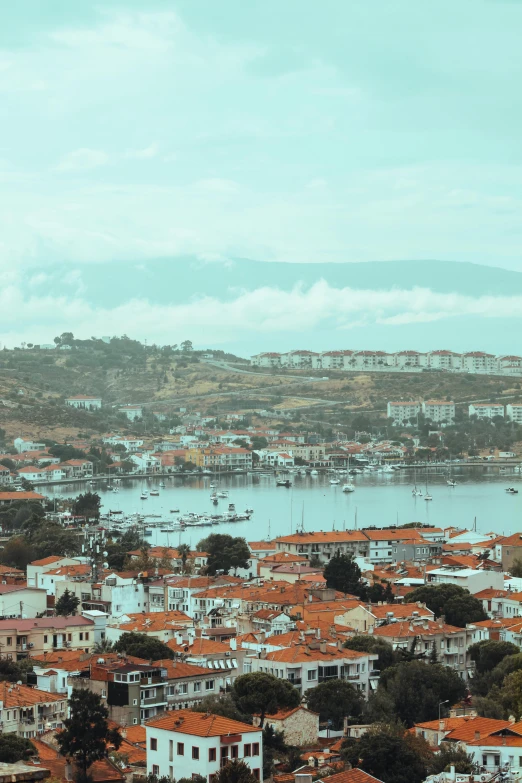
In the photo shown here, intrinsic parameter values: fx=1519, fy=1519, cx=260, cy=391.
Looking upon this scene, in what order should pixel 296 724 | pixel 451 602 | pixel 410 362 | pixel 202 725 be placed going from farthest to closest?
pixel 410 362, pixel 451 602, pixel 296 724, pixel 202 725

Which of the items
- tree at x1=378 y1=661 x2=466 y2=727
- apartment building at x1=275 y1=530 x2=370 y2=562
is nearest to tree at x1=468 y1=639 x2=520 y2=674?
tree at x1=378 y1=661 x2=466 y2=727

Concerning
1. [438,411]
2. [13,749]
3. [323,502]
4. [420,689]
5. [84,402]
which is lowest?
[323,502]

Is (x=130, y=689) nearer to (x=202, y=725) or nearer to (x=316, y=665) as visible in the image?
(x=316, y=665)

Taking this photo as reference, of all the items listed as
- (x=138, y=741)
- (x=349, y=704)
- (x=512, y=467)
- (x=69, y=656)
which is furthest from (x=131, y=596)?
(x=512, y=467)

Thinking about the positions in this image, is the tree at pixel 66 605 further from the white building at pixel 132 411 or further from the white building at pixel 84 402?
the white building at pixel 132 411

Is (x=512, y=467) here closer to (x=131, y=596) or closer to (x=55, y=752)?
(x=131, y=596)

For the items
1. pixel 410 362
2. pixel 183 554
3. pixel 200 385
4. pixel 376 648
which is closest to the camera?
pixel 376 648

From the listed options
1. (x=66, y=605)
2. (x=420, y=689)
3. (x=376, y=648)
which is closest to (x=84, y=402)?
(x=66, y=605)

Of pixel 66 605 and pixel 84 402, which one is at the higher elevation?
pixel 84 402
